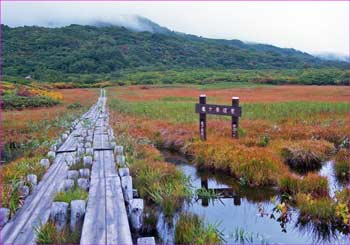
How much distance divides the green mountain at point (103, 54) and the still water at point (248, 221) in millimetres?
80130

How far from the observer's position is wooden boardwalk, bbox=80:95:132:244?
5.61m

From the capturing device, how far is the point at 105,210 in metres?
6.66

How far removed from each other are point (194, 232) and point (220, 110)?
854cm

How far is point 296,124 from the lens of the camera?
17.8 m

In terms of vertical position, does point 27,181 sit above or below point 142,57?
below

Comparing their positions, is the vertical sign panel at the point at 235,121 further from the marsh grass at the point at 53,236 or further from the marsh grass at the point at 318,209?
the marsh grass at the point at 53,236

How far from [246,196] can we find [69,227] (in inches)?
184

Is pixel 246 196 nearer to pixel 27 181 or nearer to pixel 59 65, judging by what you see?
pixel 27 181

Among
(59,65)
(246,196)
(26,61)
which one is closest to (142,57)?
(59,65)

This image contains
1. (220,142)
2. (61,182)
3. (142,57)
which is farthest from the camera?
(142,57)

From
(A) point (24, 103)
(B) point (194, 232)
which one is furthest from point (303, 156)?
(A) point (24, 103)

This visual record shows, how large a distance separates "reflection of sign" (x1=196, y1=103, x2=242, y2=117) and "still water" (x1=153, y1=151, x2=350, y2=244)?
395 centimetres

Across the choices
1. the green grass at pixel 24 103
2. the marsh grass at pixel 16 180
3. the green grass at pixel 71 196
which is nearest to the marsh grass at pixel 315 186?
the green grass at pixel 71 196

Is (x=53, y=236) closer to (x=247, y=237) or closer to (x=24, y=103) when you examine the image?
(x=247, y=237)
